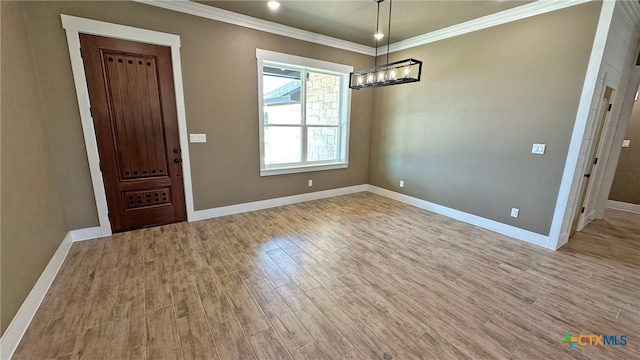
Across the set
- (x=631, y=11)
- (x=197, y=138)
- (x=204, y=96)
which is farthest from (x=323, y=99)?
(x=631, y=11)

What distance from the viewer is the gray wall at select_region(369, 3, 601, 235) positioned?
2930mm

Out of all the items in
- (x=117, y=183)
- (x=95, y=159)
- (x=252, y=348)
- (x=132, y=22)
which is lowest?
(x=252, y=348)

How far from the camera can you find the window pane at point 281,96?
4.14 m

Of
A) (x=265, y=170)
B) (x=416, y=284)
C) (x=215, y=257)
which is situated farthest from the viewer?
(x=265, y=170)

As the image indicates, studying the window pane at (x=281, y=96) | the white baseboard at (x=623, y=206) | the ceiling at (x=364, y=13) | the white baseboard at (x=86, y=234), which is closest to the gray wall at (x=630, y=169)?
the white baseboard at (x=623, y=206)

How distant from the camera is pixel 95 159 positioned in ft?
9.84

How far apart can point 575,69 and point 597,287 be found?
2307 mm

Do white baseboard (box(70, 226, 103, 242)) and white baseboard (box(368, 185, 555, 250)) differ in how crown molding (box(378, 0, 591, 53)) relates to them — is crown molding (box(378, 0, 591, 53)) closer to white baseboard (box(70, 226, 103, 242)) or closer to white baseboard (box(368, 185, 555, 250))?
white baseboard (box(368, 185, 555, 250))

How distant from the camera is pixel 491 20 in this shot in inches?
134

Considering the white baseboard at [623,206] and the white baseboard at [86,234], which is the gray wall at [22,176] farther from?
the white baseboard at [623,206]

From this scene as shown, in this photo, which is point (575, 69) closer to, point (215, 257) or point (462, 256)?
point (462, 256)

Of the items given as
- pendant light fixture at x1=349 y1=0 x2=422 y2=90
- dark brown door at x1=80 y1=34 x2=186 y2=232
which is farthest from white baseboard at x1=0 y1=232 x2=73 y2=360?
pendant light fixture at x1=349 y1=0 x2=422 y2=90

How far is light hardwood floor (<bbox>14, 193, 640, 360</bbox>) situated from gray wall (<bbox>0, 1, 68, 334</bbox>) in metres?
0.30

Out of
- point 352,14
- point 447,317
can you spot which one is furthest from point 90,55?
point 447,317
